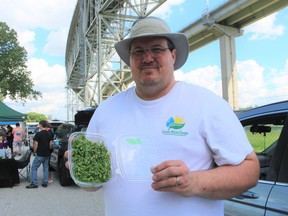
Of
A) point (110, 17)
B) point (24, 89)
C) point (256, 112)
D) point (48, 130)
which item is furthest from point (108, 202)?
point (24, 89)

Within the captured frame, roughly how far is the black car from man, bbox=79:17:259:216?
3.12 feet

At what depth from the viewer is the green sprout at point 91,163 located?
6.01 ft

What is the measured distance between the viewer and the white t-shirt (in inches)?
70.8

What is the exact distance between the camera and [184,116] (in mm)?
1884

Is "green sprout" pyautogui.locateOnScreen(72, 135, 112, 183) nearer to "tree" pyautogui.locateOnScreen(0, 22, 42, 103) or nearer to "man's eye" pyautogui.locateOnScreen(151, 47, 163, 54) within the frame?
"man's eye" pyautogui.locateOnScreen(151, 47, 163, 54)

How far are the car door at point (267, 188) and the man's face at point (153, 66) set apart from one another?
1.23 metres

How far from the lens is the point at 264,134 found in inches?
147

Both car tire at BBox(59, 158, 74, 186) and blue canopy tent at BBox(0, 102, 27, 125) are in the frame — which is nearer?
car tire at BBox(59, 158, 74, 186)

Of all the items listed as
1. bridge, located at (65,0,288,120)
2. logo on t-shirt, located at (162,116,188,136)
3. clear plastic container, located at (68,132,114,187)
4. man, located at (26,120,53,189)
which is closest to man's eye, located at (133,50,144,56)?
logo on t-shirt, located at (162,116,188,136)

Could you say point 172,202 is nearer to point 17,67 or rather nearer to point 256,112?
point 256,112

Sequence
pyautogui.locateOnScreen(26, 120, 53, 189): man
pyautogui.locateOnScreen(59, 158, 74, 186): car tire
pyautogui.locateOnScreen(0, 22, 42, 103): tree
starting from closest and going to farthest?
1. pyautogui.locateOnScreen(59, 158, 74, 186): car tire
2. pyautogui.locateOnScreen(26, 120, 53, 189): man
3. pyautogui.locateOnScreen(0, 22, 42, 103): tree

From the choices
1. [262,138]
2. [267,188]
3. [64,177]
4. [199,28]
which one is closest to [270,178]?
[267,188]

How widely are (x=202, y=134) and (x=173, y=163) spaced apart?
1.20ft

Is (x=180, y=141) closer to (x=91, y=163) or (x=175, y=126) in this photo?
(x=175, y=126)
